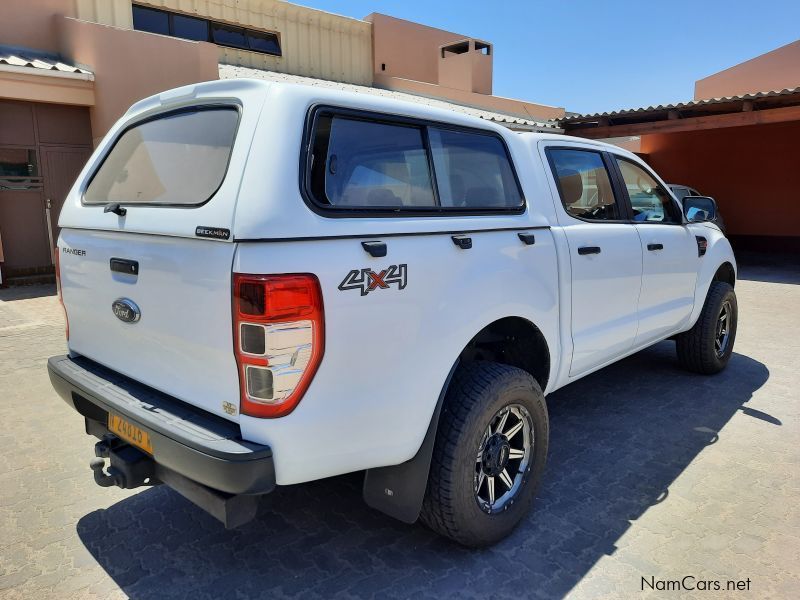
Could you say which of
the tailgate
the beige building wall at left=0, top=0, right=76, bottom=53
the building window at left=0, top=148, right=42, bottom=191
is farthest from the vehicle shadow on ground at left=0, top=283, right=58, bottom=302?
the tailgate

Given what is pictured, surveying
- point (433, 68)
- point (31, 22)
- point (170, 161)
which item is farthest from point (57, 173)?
point (433, 68)

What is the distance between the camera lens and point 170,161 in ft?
8.45

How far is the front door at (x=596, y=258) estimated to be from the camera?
130 inches

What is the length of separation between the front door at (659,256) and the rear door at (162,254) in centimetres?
289

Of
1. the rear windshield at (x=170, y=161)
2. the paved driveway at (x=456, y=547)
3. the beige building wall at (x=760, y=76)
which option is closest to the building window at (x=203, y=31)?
the paved driveway at (x=456, y=547)

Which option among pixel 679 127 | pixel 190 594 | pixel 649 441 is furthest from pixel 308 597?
pixel 679 127

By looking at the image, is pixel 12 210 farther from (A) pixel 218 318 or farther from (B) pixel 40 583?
(A) pixel 218 318

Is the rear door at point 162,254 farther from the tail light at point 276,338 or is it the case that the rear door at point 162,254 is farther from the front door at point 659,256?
the front door at point 659,256

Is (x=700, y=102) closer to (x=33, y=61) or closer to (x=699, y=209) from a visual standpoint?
(x=699, y=209)

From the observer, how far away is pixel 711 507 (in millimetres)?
3080

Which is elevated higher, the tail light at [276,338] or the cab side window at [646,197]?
the cab side window at [646,197]

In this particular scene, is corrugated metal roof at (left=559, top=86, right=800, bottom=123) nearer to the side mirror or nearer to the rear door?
the side mirror

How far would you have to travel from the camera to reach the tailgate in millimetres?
2039

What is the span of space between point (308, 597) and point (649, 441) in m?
2.56
